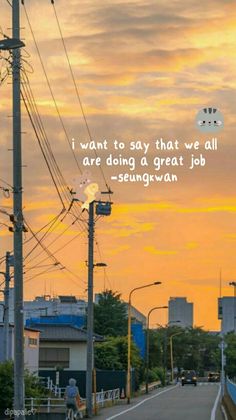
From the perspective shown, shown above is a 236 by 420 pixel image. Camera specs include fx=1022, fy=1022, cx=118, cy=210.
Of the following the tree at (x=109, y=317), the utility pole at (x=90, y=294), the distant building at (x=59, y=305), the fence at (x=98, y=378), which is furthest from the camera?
the distant building at (x=59, y=305)

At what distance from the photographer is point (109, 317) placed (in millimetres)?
132000

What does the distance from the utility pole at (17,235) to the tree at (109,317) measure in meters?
102

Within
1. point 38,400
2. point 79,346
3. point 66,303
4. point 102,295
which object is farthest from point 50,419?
point 66,303

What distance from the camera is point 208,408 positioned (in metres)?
Result: 57.8

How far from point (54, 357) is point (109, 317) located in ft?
135

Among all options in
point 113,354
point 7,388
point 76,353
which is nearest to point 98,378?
point 76,353

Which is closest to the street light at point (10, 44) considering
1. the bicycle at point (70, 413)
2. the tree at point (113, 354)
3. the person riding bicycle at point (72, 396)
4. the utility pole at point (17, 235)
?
the utility pole at point (17, 235)

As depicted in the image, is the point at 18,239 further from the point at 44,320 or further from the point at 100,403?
the point at 44,320

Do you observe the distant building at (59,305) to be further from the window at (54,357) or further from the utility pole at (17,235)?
the utility pole at (17,235)

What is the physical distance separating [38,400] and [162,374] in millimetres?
97946

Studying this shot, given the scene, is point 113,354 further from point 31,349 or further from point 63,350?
point 31,349

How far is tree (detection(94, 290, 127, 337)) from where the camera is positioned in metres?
130

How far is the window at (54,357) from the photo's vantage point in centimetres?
9062

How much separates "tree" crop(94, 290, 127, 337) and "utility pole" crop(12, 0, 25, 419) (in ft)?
334
